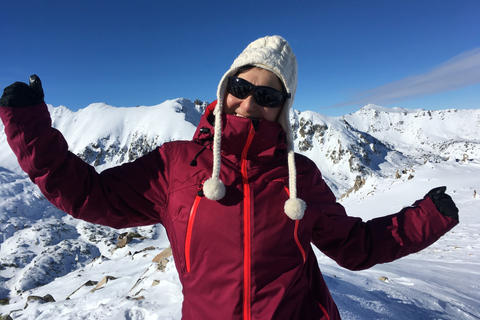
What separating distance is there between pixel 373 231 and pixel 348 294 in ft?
7.74

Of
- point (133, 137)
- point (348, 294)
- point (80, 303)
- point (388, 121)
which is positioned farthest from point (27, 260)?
point (388, 121)

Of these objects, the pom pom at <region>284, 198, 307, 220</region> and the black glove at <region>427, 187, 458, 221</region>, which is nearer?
the pom pom at <region>284, 198, 307, 220</region>

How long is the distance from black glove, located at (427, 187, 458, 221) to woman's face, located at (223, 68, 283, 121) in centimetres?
159

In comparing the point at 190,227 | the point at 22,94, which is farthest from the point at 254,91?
the point at 22,94

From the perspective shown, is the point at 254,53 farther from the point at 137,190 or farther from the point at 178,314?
the point at 178,314

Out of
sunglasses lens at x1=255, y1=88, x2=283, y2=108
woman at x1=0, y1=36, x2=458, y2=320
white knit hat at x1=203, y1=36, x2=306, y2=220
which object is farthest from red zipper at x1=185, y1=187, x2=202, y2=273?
sunglasses lens at x1=255, y1=88, x2=283, y2=108

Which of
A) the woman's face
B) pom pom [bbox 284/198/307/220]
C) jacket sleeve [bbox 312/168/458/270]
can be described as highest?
the woman's face

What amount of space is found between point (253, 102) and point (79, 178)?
1.28m

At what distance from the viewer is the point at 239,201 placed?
174 cm

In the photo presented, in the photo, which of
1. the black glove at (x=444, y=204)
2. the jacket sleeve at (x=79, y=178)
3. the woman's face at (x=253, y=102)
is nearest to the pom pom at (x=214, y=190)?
the jacket sleeve at (x=79, y=178)

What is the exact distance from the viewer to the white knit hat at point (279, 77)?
1676mm

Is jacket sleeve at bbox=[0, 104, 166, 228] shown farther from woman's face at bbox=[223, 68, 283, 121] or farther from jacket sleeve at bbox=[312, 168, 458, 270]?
→ jacket sleeve at bbox=[312, 168, 458, 270]

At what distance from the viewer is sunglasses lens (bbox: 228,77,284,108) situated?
6.32ft

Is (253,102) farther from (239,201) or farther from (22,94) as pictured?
(22,94)
